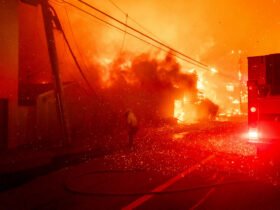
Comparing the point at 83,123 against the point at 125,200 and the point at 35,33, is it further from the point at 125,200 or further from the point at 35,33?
the point at 125,200

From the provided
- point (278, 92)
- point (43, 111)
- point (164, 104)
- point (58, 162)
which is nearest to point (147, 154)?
point (58, 162)

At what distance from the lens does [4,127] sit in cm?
1490

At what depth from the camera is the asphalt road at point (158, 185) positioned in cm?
610

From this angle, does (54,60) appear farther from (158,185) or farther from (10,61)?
(158,185)

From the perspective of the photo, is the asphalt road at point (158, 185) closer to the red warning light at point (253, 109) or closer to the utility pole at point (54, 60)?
the red warning light at point (253, 109)

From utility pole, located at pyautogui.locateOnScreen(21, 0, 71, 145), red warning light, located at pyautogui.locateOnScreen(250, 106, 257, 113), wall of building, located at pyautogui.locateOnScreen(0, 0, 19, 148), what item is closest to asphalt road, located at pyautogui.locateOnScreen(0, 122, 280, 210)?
red warning light, located at pyautogui.locateOnScreen(250, 106, 257, 113)

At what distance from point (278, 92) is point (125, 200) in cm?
545

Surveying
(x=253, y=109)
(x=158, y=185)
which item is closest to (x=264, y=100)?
(x=253, y=109)

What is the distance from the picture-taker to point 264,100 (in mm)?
9320

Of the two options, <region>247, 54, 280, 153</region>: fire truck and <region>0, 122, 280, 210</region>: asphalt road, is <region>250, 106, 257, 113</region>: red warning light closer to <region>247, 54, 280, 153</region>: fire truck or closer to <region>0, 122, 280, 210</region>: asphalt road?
<region>247, 54, 280, 153</region>: fire truck

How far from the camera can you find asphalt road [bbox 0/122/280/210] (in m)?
6.10

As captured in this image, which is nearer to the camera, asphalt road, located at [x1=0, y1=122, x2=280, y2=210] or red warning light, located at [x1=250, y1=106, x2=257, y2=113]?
asphalt road, located at [x1=0, y1=122, x2=280, y2=210]

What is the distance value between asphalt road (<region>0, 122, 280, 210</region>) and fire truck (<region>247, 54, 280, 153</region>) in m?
0.75

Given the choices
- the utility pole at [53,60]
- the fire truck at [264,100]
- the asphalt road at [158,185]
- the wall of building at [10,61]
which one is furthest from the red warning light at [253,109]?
the wall of building at [10,61]
